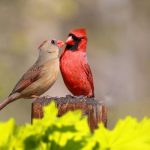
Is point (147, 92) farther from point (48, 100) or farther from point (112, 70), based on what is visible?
point (48, 100)

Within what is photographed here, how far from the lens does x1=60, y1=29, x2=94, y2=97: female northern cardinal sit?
520cm

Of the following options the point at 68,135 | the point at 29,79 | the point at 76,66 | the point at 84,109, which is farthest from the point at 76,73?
the point at 68,135

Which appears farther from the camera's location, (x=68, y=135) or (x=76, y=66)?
(x=76, y=66)

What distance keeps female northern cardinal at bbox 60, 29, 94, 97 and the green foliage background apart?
2.88 m

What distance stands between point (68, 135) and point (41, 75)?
3550mm

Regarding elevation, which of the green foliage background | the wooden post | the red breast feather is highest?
the red breast feather

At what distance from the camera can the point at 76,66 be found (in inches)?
216

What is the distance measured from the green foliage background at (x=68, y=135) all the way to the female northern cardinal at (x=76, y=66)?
288 centimetres

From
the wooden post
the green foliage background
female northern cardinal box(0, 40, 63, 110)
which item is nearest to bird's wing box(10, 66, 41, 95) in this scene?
female northern cardinal box(0, 40, 63, 110)

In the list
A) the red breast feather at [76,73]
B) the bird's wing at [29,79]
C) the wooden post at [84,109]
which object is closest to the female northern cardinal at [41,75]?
the bird's wing at [29,79]

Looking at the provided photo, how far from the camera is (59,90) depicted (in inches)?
583

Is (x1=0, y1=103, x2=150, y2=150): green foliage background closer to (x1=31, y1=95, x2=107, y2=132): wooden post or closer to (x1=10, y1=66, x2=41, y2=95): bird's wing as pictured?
(x1=31, y1=95, x2=107, y2=132): wooden post

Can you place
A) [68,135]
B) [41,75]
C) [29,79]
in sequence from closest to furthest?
[68,135]
[41,75]
[29,79]

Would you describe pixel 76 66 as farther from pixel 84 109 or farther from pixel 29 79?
pixel 84 109
